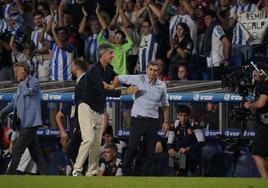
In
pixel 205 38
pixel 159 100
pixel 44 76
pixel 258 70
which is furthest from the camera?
pixel 44 76

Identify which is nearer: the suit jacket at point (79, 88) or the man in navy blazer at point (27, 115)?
the suit jacket at point (79, 88)

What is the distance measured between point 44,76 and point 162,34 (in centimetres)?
253

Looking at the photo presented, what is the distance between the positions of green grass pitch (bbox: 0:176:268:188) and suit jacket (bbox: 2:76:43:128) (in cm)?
284

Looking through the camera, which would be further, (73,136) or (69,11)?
(69,11)

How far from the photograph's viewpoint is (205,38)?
19.7m

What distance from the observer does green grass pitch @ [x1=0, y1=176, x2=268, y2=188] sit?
13953mm

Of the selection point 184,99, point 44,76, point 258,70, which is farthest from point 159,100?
point 44,76

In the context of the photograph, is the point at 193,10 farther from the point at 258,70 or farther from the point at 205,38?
the point at 258,70

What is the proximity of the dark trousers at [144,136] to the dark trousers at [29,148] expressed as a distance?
1.46 m

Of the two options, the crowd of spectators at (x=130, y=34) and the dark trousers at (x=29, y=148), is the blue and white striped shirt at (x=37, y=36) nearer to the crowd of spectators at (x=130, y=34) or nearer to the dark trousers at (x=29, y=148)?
the crowd of spectators at (x=130, y=34)

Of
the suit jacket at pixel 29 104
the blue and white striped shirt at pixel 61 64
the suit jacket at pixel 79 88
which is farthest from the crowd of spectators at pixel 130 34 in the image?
the suit jacket at pixel 79 88

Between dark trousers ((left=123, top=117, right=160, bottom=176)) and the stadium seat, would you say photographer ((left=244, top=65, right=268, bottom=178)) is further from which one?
the stadium seat

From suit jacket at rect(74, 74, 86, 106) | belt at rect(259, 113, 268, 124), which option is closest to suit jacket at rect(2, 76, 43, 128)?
suit jacket at rect(74, 74, 86, 106)

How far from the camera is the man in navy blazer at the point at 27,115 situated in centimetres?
1808
